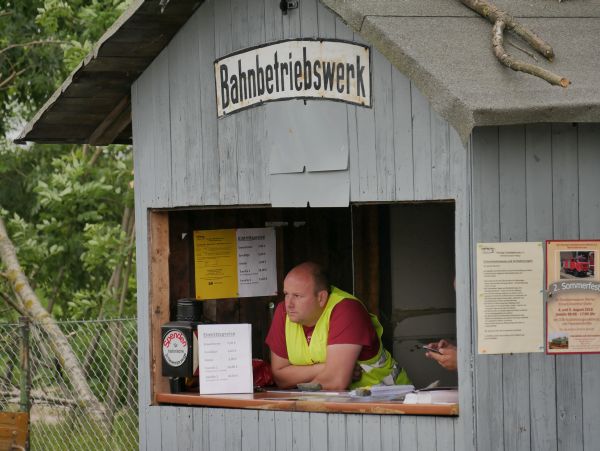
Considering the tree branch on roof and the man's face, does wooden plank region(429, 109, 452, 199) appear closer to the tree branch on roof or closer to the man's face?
the tree branch on roof

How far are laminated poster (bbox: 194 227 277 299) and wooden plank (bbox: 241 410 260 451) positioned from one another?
1282 millimetres

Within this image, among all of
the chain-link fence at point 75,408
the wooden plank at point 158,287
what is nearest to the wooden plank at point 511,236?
the wooden plank at point 158,287

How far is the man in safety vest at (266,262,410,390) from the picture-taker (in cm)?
796

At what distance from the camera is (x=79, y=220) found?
13734 mm

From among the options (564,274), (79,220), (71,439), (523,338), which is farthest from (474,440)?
(79,220)

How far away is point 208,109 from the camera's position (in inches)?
300

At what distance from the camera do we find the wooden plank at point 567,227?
21.0 ft

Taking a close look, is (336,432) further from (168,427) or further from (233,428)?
(168,427)

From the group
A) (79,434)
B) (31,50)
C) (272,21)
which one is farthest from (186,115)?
(31,50)

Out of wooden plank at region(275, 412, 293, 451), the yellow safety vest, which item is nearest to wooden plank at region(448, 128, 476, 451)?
wooden plank at region(275, 412, 293, 451)

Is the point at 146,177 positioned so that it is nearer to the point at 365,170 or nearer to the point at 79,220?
the point at 365,170

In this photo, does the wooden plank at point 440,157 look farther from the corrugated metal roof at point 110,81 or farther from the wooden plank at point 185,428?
the wooden plank at point 185,428

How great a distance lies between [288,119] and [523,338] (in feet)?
6.31

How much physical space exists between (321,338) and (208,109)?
1759 mm
